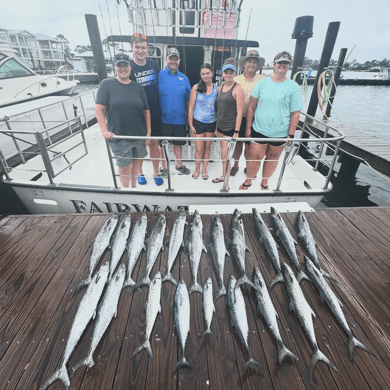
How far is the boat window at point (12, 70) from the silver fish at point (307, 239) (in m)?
11.0

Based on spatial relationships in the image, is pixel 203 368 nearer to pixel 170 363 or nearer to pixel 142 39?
pixel 170 363

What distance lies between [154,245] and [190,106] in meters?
2.81

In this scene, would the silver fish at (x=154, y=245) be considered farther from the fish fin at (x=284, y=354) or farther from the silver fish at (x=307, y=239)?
the silver fish at (x=307, y=239)

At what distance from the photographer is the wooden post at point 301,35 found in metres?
7.84

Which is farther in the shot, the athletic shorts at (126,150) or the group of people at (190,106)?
the athletic shorts at (126,150)

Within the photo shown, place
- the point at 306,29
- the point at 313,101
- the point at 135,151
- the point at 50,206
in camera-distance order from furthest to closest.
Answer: the point at 313,101 → the point at 306,29 → the point at 50,206 → the point at 135,151

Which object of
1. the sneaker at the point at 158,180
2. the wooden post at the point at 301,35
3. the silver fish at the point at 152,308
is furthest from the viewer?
the wooden post at the point at 301,35

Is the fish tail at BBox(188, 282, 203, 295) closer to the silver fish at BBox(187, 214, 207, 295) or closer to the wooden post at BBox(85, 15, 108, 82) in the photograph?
the silver fish at BBox(187, 214, 207, 295)

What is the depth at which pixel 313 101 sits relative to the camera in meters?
10.5

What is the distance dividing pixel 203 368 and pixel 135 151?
3.58 meters

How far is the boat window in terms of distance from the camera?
808 cm

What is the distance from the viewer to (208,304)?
231 cm

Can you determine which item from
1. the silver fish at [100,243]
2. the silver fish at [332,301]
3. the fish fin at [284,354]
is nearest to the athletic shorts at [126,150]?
the silver fish at [100,243]

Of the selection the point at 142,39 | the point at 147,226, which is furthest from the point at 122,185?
the point at 142,39
